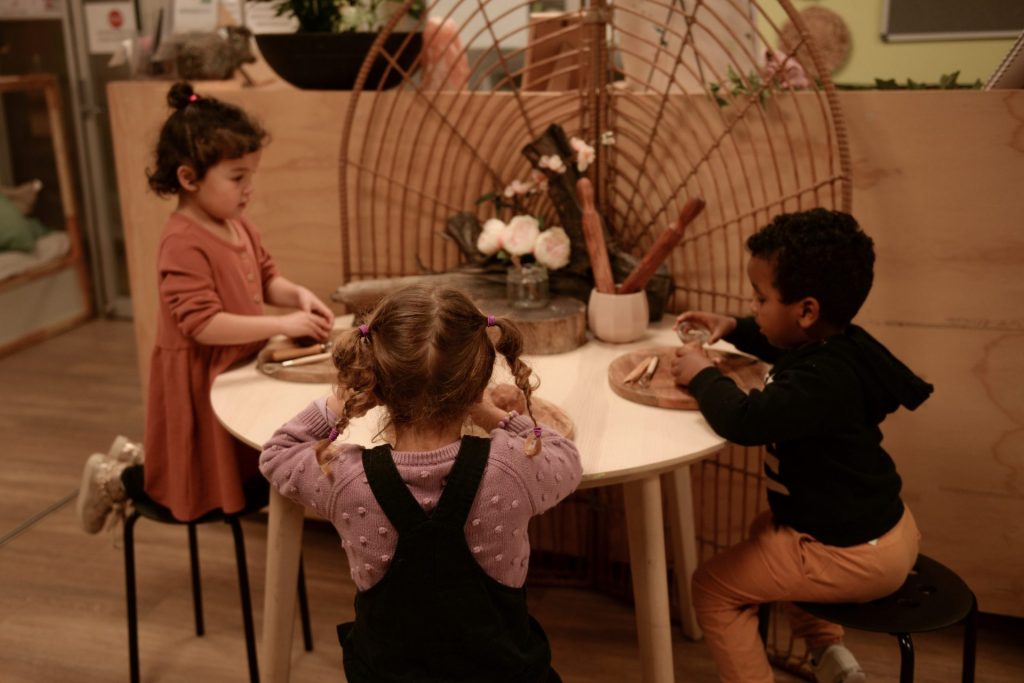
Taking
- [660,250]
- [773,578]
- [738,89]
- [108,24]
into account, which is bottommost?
[773,578]

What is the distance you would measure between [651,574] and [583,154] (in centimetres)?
79

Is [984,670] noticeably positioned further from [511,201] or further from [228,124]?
[228,124]

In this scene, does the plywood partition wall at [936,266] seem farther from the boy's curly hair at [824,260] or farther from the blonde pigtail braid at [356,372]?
the blonde pigtail braid at [356,372]

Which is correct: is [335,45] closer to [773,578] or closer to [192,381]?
[192,381]

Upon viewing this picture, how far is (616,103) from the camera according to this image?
200 centimetres

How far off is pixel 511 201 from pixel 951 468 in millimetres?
1050

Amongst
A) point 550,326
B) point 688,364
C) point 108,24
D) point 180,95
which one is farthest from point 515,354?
point 108,24

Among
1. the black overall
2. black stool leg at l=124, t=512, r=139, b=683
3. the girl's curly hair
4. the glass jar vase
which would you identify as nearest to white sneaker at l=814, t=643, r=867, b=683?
the black overall

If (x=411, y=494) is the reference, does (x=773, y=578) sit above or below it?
below

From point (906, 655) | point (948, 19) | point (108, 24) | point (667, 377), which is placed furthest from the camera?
point (108, 24)

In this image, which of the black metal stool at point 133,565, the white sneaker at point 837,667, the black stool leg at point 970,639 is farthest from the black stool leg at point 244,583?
the black stool leg at point 970,639

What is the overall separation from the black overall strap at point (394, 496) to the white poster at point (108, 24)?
11.9ft

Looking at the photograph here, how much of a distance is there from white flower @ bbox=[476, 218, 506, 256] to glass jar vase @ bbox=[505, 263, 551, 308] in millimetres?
63

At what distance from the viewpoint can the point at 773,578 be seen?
1503mm
